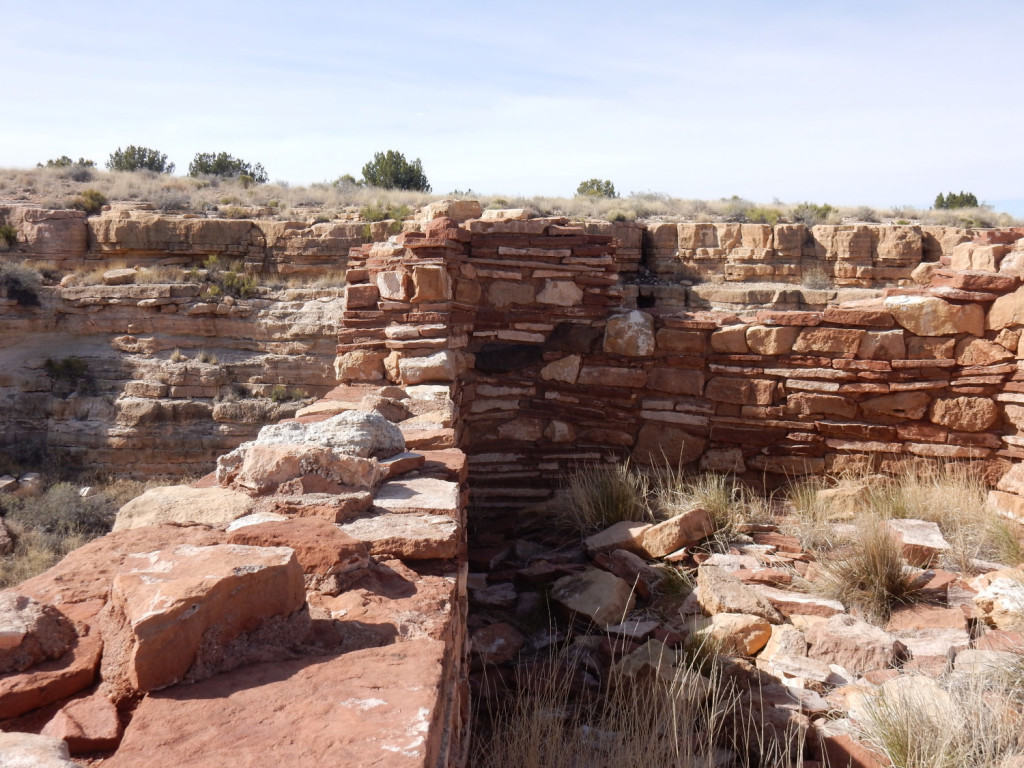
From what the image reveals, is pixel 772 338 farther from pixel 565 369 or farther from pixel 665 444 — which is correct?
pixel 565 369

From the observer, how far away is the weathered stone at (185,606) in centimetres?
148

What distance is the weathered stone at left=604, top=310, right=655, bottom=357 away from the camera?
227 inches

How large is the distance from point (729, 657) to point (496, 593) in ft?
4.25

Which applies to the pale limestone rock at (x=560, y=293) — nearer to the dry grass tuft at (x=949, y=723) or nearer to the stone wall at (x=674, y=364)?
the stone wall at (x=674, y=364)

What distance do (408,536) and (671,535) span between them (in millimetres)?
2387

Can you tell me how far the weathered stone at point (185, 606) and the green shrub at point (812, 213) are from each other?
2040 centimetres

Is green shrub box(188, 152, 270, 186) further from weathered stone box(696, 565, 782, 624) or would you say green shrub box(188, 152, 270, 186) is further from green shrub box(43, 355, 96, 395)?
weathered stone box(696, 565, 782, 624)

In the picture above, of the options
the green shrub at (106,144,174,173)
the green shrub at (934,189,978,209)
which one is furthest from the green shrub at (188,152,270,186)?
the green shrub at (934,189,978,209)

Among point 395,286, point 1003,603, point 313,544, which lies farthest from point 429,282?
point 1003,603

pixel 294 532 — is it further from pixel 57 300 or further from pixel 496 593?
pixel 57 300

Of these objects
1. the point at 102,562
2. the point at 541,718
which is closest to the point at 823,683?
the point at 541,718

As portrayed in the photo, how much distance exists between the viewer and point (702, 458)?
5.81 metres

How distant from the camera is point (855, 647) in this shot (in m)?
3.24

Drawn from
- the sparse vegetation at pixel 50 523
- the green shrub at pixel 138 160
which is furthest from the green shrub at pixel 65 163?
the sparse vegetation at pixel 50 523
